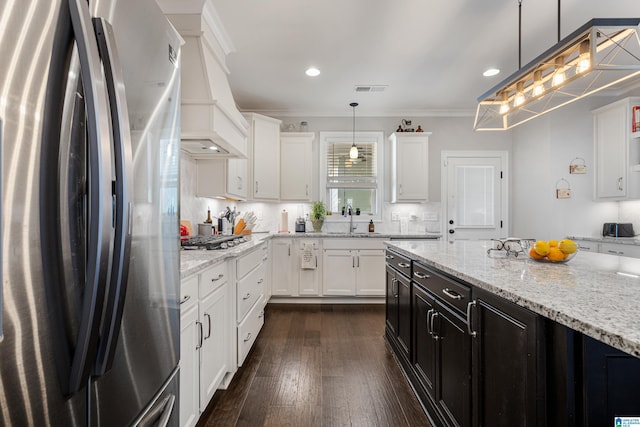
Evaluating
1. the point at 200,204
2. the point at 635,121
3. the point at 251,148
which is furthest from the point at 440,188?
the point at 200,204

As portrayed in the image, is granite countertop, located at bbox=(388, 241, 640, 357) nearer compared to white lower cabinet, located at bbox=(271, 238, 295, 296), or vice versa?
granite countertop, located at bbox=(388, 241, 640, 357)

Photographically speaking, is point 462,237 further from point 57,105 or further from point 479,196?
point 57,105

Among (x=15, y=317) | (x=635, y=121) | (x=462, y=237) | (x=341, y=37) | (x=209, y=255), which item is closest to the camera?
(x=15, y=317)

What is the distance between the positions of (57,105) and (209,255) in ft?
4.94

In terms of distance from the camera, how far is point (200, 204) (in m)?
3.38

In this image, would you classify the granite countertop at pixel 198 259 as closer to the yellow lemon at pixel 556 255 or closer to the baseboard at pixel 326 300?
the yellow lemon at pixel 556 255

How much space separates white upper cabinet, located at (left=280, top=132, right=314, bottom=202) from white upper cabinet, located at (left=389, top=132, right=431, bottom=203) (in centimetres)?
131

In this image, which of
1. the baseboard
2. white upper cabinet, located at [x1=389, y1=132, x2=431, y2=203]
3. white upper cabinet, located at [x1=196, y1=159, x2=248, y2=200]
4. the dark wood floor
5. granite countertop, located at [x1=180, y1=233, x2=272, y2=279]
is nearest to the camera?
granite countertop, located at [x1=180, y1=233, x2=272, y2=279]

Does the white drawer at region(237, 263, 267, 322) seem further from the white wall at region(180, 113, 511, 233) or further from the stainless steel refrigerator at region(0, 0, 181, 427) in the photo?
the white wall at region(180, 113, 511, 233)

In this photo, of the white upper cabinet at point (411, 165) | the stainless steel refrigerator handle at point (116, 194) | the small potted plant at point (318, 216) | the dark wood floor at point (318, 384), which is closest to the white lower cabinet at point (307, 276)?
the small potted plant at point (318, 216)

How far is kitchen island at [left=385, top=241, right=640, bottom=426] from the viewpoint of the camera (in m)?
0.85

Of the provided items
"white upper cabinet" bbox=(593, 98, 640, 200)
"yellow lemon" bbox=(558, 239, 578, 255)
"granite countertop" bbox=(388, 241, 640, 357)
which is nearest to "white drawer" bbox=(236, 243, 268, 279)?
"granite countertop" bbox=(388, 241, 640, 357)

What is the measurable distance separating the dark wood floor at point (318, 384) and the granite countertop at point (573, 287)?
997mm

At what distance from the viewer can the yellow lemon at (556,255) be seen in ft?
5.54
